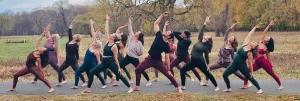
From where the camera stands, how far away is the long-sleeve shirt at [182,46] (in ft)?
48.2

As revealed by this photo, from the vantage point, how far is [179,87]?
1445 centimetres

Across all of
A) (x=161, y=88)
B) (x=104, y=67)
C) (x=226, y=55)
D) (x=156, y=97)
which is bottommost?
(x=161, y=88)

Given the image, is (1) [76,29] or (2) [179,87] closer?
(2) [179,87]

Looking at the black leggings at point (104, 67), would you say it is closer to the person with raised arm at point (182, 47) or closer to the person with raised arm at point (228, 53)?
the person with raised arm at point (182, 47)

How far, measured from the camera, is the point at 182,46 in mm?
15086

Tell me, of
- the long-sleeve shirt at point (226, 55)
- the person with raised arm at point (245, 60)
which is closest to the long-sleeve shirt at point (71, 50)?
the long-sleeve shirt at point (226, 55)

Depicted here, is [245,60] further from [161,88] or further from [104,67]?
[104,67]

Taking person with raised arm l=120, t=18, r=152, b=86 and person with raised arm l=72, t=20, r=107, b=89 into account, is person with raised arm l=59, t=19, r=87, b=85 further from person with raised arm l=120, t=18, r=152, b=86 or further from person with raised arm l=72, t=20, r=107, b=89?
person with raised arm l=120, t=18, r=152, b=86

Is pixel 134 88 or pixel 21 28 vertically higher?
pixel 134 88

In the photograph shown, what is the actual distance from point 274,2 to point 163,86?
107ft

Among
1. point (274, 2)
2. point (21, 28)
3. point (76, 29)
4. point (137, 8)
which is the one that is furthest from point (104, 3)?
point (21, 28)

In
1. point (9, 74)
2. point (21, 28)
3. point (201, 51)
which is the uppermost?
point (201, 51)

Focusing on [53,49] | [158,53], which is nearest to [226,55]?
[158,53]

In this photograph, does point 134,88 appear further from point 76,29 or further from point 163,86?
point 76,29
